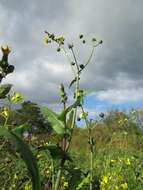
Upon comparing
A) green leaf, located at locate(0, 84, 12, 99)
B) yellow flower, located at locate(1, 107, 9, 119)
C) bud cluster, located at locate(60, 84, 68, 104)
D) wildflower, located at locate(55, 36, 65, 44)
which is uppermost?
wildflower, located at locate(55, 36, 65, 44)

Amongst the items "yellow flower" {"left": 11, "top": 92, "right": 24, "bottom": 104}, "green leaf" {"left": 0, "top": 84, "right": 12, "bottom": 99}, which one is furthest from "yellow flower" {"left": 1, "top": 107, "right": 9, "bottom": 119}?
"green leaf" {"left": 0, "top": 84, "right": 12, "bottom": 99}

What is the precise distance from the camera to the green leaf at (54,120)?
8.28 ft

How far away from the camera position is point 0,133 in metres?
1.64

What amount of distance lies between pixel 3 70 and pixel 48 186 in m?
1.43

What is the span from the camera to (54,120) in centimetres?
256

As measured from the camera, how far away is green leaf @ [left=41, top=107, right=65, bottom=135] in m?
2.52

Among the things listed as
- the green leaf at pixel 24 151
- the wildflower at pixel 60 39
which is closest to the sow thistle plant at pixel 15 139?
the green leaf at pixel 24 151

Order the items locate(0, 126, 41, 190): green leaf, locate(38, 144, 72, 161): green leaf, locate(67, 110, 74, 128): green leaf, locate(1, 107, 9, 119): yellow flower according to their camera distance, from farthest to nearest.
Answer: locate(67, 110, 74, 128): green leaf, locate(38, 144, 72, 161): green leaf, locate(1, 107, 9, 119): yellow flower, locate(0, 126, 41, 190): green leaf

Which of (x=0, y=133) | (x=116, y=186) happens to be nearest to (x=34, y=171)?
(x=0, y=133)

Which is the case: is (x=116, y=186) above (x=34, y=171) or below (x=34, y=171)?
above

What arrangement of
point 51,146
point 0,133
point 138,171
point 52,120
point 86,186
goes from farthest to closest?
point 138,171, point 86,186, point 52,120, point 51,146, point 0,133

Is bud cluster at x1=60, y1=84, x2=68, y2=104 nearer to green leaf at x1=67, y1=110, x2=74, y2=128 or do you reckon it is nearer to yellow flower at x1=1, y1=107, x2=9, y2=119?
green leaf at x1=67, y1=110, x2=74, y2=128

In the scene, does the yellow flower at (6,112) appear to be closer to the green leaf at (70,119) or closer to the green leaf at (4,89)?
the green leaf at (70,119)

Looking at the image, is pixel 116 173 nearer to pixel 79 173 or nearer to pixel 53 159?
pixel 79 173
